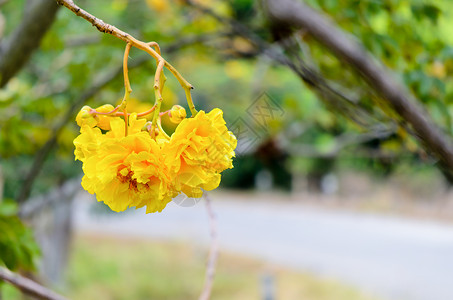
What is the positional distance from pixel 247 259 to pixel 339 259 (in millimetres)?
1236

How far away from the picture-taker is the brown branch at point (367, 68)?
2.18 feet

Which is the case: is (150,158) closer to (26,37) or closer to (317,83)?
(317,83)

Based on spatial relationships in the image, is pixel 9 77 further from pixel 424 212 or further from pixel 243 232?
pixel 424 212

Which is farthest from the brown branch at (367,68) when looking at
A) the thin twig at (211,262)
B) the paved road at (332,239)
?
the paved road at (332,239)

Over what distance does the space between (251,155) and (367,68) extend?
5.48 ft

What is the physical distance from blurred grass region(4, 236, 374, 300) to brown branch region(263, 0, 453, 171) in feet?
12.0

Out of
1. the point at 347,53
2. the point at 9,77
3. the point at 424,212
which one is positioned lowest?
the point at 9,77

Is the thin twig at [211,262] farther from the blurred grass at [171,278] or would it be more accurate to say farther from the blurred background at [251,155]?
the blurred grass at [171,278]

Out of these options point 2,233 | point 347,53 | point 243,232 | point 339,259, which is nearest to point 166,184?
point 347,53

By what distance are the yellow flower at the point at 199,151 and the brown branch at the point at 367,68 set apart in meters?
0.32

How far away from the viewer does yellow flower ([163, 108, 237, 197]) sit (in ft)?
1.34

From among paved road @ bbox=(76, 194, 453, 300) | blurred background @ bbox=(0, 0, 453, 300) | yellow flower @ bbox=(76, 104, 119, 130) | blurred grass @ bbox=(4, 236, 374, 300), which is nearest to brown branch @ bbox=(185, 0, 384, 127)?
blurred background @ bbox=(0, 0, 453, 300)

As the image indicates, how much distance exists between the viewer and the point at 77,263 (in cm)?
627

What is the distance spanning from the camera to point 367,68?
0.67 metres
